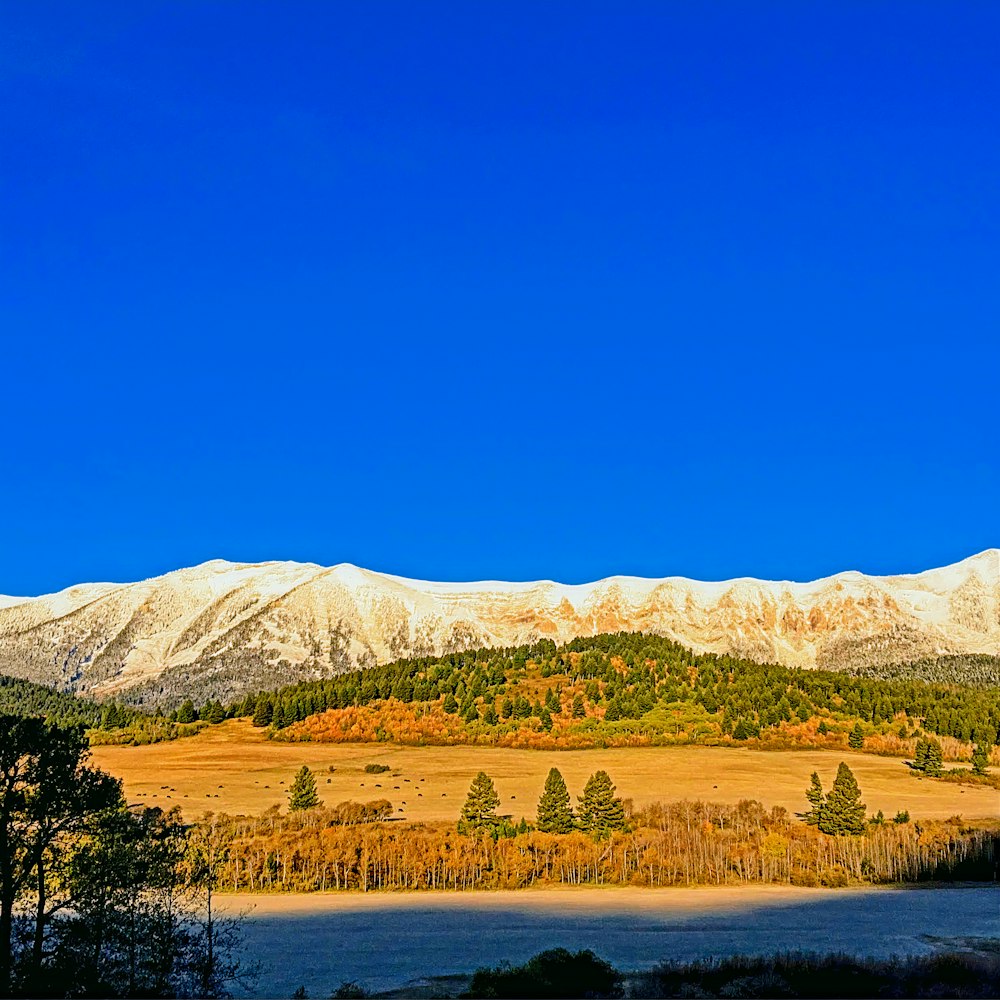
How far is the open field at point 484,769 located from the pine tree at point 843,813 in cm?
1725

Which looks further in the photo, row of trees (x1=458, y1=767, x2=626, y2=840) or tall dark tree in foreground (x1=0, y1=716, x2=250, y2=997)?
row of trees (x1=458, y1=767, x2=626, y2=840)

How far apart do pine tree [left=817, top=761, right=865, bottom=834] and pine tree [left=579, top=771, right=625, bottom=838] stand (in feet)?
69.7

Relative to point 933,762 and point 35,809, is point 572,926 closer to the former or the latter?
point 35,809

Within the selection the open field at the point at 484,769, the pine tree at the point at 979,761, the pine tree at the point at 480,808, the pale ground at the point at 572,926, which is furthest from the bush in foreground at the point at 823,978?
the pine tree at the point at 979,761

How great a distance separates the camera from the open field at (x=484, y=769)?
13450 centimetres

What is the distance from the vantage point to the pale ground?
59250 millimetres

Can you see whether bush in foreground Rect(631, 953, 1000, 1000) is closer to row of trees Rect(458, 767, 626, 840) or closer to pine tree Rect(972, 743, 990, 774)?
row of trees Rect(458, 767, 626, 840)

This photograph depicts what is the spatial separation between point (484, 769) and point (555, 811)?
55267mm

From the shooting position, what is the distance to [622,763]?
16525 cm

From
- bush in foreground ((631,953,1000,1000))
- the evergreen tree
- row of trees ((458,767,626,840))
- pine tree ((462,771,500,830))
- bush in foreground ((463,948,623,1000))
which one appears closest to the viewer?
bush in foreground ((463,948,623,1000))

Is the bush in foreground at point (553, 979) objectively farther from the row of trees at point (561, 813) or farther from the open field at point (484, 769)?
the open field at point (484, 769)

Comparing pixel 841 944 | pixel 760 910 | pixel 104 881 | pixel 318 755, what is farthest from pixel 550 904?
pixel 318 755

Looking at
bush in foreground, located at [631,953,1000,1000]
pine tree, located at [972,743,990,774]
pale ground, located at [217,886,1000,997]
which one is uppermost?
pine tree, located at [972,743,990,774]

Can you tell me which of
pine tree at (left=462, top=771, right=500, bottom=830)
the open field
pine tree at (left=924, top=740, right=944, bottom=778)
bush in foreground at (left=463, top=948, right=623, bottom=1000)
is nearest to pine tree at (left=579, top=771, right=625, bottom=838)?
pine tree at (left=462, top=771, right=500, bottom=830)
